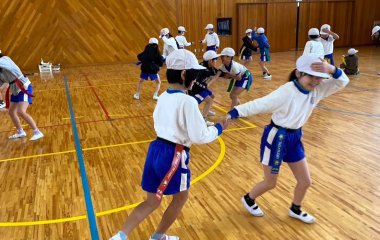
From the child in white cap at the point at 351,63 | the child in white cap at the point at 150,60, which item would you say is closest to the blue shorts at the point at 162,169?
the child in white cap at the point at 150,60

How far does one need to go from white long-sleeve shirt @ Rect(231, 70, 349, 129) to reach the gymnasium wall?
14623 millimetres

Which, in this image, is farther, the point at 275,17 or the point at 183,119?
the point at 275,17

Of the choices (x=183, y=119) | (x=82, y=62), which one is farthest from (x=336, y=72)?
(x=82, y=62)

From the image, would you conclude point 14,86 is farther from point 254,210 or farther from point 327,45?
point 327,45

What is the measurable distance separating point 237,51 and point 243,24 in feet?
4.61

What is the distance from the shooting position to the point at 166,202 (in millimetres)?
3936

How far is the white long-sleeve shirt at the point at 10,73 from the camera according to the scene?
5480 millimetres

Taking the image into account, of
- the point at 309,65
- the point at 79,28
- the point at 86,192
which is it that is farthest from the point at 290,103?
the point at 79,28

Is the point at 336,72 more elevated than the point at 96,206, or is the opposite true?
the point at 336,72

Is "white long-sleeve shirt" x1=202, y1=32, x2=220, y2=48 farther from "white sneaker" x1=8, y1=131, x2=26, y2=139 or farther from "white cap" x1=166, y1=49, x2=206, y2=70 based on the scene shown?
"white cap" x1=166, y1=49, x2=206, y2=70

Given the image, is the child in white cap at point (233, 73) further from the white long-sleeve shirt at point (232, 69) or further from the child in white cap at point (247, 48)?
the child in white cap at point (247, 48)

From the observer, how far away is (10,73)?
18.4 feet

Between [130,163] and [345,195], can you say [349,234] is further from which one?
[130,163]

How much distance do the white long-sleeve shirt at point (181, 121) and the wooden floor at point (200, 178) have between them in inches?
46.6
